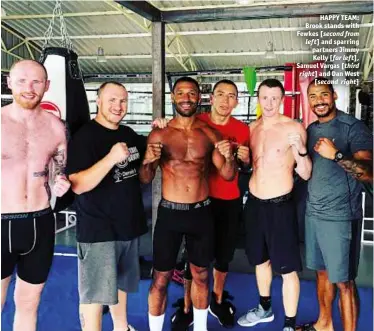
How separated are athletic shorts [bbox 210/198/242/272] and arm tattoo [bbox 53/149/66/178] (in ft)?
3.75

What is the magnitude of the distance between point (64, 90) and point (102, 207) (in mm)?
786

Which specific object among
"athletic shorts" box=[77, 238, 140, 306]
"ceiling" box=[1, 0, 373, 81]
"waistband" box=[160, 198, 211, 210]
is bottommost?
"athletic shorts" box=[77, 238, 140, 306]

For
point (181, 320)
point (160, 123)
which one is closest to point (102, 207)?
point (160, 123)

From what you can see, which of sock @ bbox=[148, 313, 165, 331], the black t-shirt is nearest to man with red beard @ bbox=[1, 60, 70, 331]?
the black t-shirt

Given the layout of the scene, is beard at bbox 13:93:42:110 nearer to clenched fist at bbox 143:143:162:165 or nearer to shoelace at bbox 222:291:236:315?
clenched fist at bbox 143:143:162:165

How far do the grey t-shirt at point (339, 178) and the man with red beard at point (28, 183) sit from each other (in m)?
1.48

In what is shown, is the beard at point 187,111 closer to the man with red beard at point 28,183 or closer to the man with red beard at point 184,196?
the man with red beard at point 184,196

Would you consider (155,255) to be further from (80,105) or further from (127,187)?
(80,105)

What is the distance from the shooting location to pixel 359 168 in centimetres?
239

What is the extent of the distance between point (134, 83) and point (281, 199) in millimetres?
14042

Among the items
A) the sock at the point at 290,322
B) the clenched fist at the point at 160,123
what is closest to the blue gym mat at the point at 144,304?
the sock at the point at 290,322

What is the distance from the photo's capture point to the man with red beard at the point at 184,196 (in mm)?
2629

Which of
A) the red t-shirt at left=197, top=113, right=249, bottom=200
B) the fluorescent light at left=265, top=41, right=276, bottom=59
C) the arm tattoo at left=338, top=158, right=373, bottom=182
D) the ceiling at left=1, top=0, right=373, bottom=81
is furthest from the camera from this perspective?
the fluorescent light at left=265, top=41, right=276, bottom=59

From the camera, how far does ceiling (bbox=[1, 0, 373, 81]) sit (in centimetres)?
996
